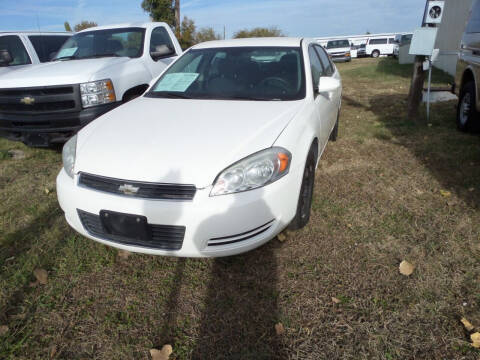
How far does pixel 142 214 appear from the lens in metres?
1.83

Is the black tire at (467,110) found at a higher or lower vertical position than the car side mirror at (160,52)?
lower

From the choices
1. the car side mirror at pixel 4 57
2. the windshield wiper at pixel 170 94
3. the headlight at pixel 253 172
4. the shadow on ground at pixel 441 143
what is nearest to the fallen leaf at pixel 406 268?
the headlight at pixel 253 172

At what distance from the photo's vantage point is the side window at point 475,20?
171 inches

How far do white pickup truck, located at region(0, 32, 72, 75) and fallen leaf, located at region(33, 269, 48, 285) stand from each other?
4.40m

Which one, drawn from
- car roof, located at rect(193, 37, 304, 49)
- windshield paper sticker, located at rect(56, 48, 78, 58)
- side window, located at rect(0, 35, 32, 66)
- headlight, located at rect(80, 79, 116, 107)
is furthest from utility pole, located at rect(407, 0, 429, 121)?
side window, located at rect(0, 35, 32, 66)

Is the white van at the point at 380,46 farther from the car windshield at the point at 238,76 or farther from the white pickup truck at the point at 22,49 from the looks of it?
the car windshield at the point at 238,76

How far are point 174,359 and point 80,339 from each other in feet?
1.94

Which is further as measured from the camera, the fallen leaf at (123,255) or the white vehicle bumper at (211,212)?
the fallen leaf at (123,255)

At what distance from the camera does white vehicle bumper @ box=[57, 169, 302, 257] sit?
5.89ft

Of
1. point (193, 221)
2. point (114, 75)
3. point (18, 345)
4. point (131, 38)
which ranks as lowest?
point (18, 345)

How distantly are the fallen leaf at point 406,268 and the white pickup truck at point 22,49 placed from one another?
605 centimetres

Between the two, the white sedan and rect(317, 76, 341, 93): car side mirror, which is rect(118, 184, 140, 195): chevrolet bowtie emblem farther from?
rect(317, 76, 341, 93): car side mirror

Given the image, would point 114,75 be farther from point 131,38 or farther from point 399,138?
point 399,138

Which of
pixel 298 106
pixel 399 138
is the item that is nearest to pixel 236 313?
pixel 298 106
